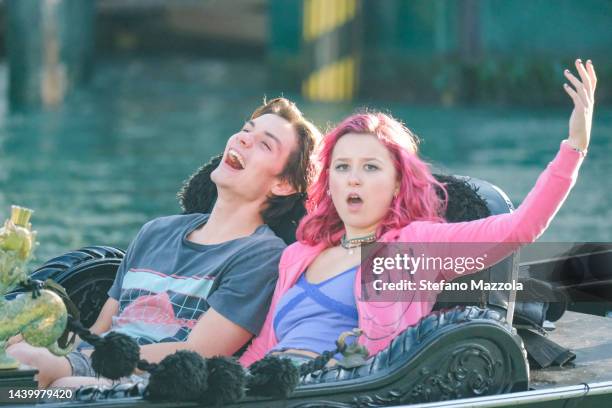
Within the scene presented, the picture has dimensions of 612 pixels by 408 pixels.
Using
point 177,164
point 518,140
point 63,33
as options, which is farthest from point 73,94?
point 518,140

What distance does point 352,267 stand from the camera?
3.42 meters

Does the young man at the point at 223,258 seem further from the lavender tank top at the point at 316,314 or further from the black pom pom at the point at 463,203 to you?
the black pom pom at the point at 463,203

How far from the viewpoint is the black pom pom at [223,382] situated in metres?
3.09

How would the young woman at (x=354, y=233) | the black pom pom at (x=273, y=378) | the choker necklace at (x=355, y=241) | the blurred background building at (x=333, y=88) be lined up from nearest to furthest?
the black pom pom at (x=273, y=378) < the young woman at (x=354, y=233) < the choker necklace at (x=355, y=241) < the blurred background building at (x=333, y=88)

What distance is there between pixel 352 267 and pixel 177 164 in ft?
26.7

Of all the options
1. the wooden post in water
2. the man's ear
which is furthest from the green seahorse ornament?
the wooden post in water

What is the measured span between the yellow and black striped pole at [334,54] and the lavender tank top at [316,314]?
1143cm

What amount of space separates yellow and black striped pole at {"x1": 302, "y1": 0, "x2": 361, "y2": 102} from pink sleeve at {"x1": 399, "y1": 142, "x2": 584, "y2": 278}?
37.9ft

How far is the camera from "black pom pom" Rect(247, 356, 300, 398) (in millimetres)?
3135

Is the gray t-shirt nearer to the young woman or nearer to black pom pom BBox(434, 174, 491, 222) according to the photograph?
the young woman

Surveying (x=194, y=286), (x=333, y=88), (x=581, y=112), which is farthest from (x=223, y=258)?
(x=333, y=88)

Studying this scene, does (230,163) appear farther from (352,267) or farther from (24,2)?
(24,2)

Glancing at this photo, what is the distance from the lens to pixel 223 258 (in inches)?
142

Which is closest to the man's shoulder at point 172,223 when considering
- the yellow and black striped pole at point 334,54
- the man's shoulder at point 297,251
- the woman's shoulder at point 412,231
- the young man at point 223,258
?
the young man at point 223,258
